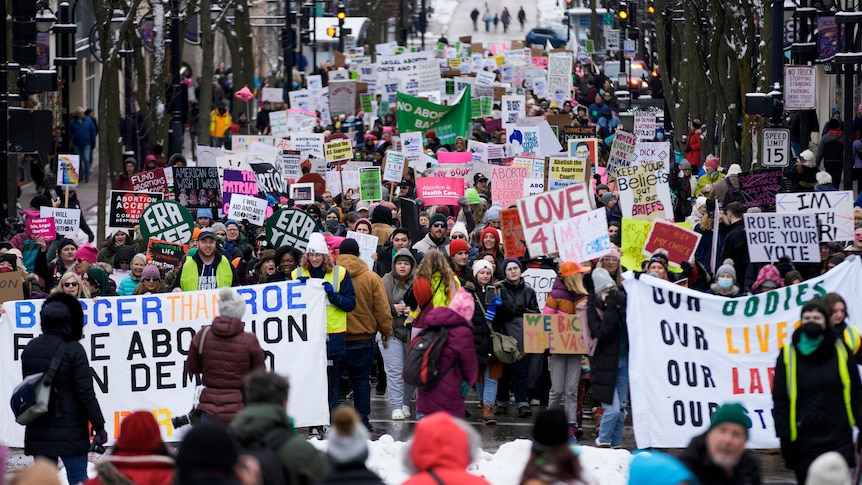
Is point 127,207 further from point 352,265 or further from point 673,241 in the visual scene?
point 673,241

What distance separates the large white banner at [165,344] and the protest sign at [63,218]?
6218 millimetres

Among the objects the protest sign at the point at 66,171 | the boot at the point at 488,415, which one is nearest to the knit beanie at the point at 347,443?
the boot at the point at 488,415

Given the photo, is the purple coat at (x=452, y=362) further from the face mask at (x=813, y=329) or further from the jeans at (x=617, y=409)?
the face mask at (x=813, y=329)

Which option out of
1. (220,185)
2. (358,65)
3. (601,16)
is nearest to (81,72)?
(358,65)

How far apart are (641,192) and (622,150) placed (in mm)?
5839

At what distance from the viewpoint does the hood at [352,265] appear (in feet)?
40.7

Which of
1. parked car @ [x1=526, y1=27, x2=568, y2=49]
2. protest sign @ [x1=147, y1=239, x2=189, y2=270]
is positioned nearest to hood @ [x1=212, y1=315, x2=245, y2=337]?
protest sign @ [x1=147, y1=239, x2=189, y2=270]

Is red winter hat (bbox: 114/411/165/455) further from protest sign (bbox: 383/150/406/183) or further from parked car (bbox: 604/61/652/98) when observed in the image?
parked car (bbox: 604/61/652/98)

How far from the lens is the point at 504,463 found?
419 inches

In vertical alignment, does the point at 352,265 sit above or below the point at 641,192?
below

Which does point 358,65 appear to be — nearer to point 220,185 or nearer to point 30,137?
point 220,185

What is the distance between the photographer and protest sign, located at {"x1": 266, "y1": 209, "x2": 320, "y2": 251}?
52.7 feet

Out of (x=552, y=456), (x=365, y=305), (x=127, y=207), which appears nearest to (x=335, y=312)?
(x=365, y=305)

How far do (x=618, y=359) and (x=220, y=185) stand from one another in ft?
31.7
